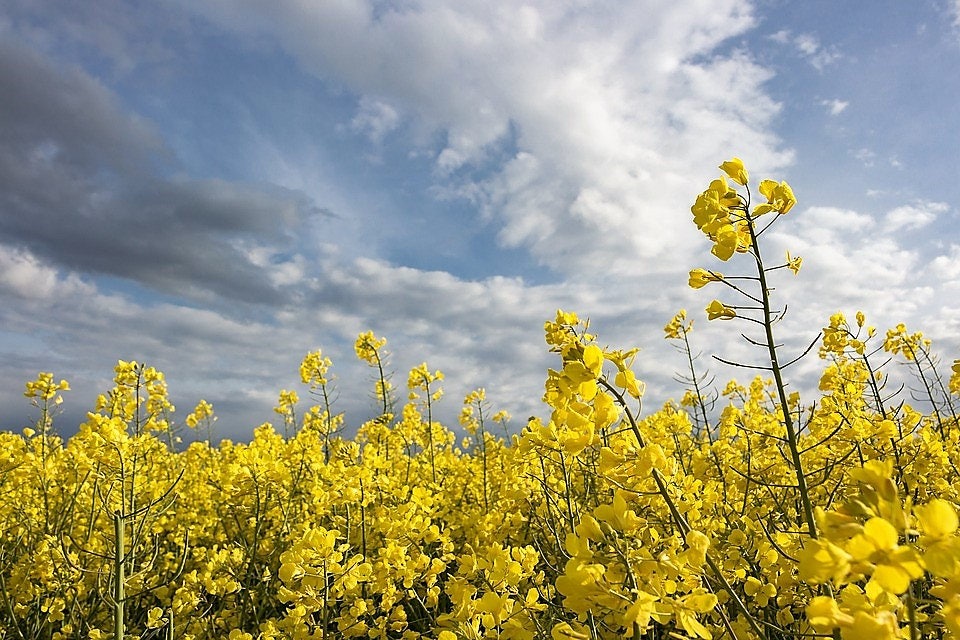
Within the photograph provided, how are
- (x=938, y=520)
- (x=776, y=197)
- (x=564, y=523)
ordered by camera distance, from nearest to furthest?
(x=938, y=520), (x=776, y=197), (x=564, y=523)

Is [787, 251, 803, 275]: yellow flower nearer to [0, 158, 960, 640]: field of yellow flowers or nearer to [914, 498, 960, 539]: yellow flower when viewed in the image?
[0, 158, 960, 640]: field of yellow flowers

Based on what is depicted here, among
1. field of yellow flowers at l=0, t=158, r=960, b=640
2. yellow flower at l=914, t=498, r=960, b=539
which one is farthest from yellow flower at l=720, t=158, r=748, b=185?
yellow flower at l=914, t=498, r=960, b=539

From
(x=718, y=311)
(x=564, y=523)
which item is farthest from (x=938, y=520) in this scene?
(x=564, y=523)

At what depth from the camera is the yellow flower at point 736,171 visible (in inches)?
81.4

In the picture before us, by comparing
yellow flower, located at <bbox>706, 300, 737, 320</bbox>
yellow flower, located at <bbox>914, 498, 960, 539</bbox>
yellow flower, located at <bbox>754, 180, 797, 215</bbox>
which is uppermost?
yellow flower, located at <bbox>754, 180, 797, 215</bbox>

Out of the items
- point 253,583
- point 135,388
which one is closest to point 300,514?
point 253,583

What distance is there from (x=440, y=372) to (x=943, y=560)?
631 cm

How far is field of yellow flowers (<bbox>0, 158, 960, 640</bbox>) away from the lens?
1210 millimetres

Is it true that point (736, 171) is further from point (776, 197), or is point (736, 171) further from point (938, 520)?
point (938, 520)

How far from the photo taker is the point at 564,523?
340 cm

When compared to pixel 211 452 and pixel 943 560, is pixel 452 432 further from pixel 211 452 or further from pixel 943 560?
pixel 943 560

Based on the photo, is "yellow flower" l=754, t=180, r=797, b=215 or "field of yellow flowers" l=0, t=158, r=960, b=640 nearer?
"field of yellow flowers" l=0, t=158, r=960, b=640

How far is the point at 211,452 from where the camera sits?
9805mm

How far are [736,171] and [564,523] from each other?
2181 mm
